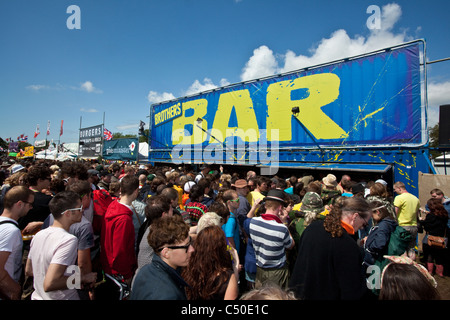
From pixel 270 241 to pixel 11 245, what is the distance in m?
2.54

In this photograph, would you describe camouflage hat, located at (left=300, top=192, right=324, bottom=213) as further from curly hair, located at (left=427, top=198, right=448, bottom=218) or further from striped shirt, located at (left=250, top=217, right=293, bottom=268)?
curly hair, located at (left=427, top=198, right=448, bottom=218)

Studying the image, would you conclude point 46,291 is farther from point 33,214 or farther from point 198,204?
point 198,204

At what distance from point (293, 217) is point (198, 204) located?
1.49 m

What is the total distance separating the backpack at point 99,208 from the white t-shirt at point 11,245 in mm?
1064

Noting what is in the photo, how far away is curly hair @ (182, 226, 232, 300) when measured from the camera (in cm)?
186

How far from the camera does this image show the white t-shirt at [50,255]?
1.87 meters

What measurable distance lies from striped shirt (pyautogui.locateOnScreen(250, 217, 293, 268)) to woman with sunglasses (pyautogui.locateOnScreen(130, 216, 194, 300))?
1118 millimetres

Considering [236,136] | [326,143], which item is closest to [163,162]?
[236,136]

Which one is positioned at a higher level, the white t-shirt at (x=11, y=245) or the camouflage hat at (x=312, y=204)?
the camouflage hat at (x=312, y=204)

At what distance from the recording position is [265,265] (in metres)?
2.71

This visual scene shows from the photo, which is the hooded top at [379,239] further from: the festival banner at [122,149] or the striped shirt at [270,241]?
the festival banner at [122,149]

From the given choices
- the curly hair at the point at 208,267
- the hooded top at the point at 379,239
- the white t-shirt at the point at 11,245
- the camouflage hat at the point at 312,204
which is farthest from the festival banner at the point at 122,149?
the hooded top at the point at 379,239

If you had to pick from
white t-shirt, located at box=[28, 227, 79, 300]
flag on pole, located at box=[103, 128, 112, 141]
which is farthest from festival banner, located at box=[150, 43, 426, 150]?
flag on pole, located at box=[103, 128, 112, 141]

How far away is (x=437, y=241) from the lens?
14.9 feet
